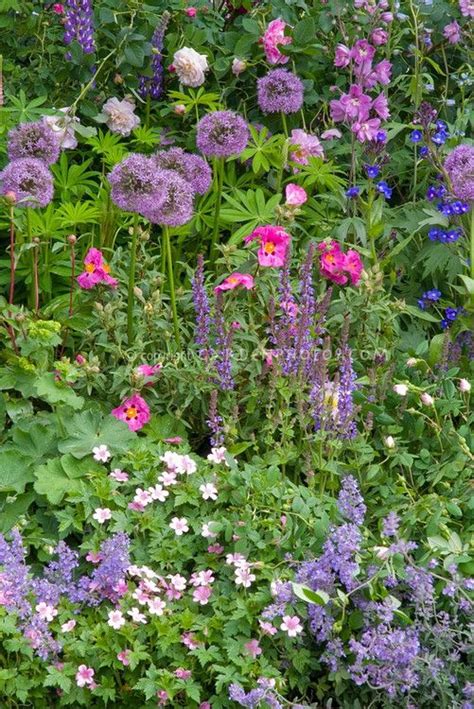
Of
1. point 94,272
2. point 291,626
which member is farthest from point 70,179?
point 291,626

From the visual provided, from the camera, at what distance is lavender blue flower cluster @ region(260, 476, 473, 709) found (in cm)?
244

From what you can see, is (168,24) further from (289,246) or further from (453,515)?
(453,515)

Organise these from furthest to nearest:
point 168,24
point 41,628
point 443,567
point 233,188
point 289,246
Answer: point 168,24
point 233,188
point 289,246
point 443,567
point 41,628

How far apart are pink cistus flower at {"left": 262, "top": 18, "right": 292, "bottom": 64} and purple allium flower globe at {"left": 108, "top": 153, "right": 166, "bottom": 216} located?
4.30ft

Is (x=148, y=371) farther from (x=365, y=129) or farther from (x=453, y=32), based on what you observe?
(x=453, y=32)

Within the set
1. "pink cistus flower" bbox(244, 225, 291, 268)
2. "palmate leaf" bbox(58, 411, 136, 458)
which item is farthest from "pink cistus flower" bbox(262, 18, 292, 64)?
"palmate leaf" bbox(58, 411, 136, 458)

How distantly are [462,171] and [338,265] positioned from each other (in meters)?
0.52

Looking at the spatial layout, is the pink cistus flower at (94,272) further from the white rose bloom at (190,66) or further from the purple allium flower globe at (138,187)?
the white rose bloom at (190,66)

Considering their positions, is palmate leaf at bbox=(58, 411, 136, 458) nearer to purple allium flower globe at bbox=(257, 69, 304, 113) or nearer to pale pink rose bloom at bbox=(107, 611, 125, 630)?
pale pink rose bloom at bbox=(107, 611, 125, 630)

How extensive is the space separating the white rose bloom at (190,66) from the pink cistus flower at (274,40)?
24 centimetres

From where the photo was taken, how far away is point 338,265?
3498 mm

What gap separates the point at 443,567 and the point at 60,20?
9.24ft

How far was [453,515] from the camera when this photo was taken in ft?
9.36

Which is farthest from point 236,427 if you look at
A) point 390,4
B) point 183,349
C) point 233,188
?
point 390,4
